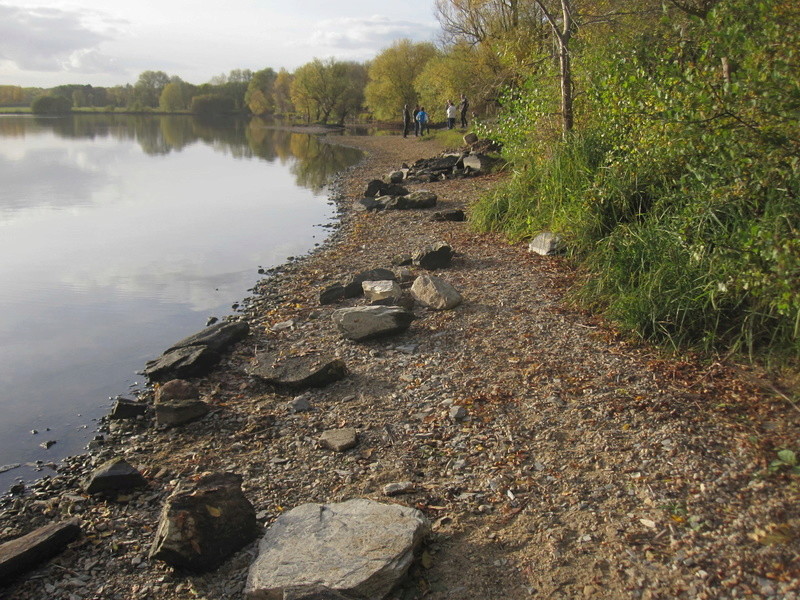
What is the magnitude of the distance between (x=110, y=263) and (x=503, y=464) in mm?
11429

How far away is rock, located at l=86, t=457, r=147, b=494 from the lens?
524 cm

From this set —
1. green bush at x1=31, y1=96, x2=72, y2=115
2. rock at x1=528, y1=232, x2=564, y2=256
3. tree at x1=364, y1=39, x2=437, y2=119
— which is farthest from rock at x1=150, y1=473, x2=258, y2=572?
green bush at x1=31, y1=96, x2=72, y2=115

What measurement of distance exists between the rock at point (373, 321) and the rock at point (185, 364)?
1.54 meters

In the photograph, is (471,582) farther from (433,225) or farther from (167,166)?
(167,166)

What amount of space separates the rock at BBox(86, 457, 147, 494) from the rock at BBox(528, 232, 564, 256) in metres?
6.38

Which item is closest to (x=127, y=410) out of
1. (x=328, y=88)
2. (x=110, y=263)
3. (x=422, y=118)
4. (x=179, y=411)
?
(x=179, y=411)

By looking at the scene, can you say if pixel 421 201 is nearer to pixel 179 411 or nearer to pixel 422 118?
pixel 179 411

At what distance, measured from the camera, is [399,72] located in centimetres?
5172

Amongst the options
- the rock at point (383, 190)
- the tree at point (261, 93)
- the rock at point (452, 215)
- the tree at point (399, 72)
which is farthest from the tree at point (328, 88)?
the rock at point (452, 215)

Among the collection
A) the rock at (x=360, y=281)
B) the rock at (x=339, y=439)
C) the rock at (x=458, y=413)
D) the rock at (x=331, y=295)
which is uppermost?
the rock at (x=360, y=281)

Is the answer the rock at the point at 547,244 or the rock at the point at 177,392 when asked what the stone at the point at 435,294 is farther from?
the rock at the point at 177,392

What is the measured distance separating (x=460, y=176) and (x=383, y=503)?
1639 cm

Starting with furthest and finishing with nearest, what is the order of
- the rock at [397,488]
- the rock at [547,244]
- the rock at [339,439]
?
the rock at [547,244] < the rock at [339,439] < the rock at [397,488]

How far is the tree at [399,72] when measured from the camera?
5159 cm
